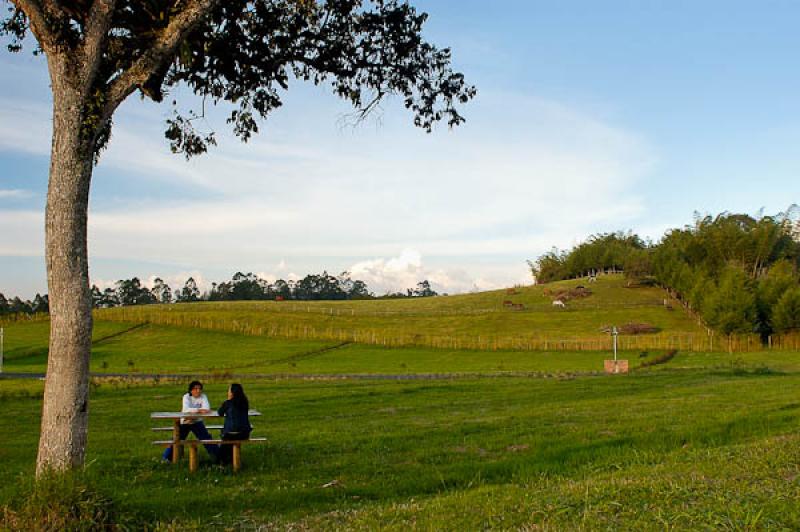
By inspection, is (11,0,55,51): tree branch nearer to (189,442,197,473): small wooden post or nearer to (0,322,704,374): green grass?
(189,442,197,473): small wooden post

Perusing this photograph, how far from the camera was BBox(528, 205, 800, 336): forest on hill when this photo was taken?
3206 inches

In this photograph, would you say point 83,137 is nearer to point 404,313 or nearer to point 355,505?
point 355,505

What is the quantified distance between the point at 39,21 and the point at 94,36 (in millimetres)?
724

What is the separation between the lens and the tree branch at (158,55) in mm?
10500

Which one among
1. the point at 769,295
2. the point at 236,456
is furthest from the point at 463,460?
the point at 769,295

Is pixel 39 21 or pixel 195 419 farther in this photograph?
pixel 195 419

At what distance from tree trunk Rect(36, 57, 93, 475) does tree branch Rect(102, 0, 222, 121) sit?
1.79 ft

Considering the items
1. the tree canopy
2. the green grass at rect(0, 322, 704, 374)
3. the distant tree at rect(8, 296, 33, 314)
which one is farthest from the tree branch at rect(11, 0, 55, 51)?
the distant tree at rect(8, 296, 33, 314)

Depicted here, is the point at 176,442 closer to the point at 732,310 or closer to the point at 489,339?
the point at 489,339

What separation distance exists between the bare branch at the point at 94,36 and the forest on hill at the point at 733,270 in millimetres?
82167

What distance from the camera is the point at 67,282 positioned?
32.4 feet

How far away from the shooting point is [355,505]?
10.5 metres

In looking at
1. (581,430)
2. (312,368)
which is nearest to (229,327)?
(312,368)

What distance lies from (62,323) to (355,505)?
4803mm
